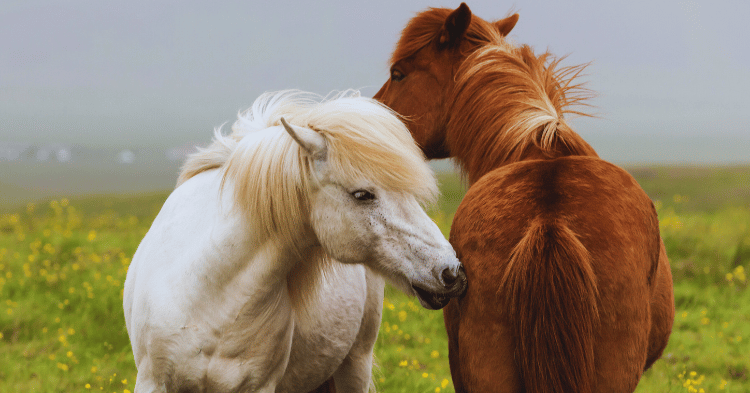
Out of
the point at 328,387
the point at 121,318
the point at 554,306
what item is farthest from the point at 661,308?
the point at 121,318

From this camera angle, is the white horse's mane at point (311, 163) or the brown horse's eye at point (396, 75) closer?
the white horse's mane at point (311, 163)

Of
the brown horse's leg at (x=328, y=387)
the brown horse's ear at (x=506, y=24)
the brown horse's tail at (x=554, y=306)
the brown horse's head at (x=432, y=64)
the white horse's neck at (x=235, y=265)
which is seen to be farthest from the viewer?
the brown horse's leg at (x=328, y=387)

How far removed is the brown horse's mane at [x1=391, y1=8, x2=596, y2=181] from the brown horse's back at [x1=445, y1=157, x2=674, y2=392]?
36 cm

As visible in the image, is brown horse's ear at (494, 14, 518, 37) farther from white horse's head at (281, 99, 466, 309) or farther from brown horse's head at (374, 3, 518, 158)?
white horse's head at (281, 99, 466, 309)

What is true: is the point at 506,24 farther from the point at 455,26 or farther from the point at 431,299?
the point at 431,299

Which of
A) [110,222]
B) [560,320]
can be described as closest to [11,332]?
[110,222]

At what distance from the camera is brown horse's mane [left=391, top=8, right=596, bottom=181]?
111 inches

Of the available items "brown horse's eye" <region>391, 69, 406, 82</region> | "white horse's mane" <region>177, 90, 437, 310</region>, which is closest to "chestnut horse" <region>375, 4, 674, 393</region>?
"white horse's mane" <region>177, 90, 437, 310</region>

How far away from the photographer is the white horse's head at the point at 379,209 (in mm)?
2375

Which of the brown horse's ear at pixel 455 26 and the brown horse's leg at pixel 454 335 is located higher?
the brown horse's ear at pixel 455 26

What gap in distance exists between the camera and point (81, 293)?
253 inches

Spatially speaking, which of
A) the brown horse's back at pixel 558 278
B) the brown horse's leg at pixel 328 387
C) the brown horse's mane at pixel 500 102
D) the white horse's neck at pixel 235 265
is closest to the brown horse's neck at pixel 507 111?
the brown horse's mane at pixel 500 102

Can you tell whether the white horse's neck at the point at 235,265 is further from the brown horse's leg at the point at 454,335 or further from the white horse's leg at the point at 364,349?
the white horse's leg at the point at 364,349

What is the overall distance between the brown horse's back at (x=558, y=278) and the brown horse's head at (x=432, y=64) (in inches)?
48.3
